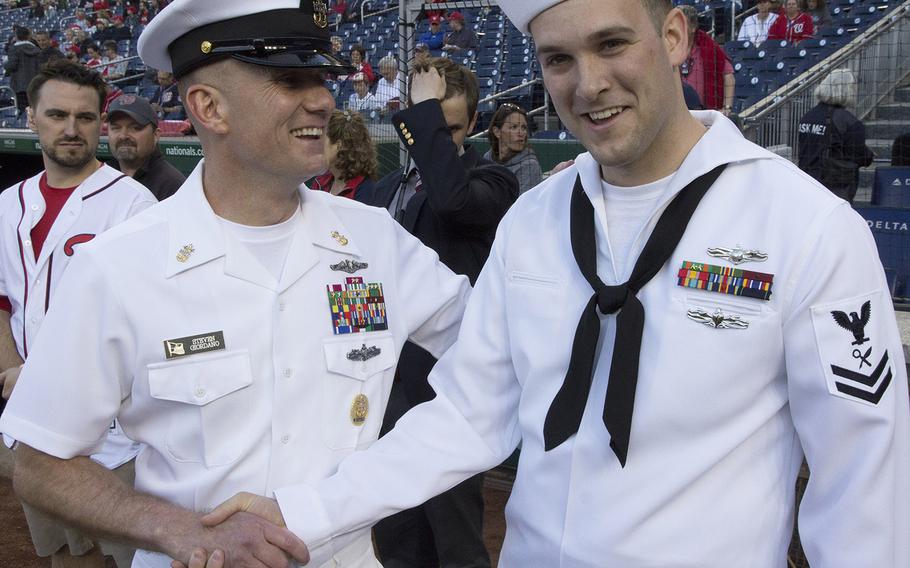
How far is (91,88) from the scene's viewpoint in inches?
163

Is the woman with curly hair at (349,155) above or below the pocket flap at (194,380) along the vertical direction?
above

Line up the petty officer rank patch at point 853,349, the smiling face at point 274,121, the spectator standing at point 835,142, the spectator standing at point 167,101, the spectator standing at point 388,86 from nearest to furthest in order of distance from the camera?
the petty officer rank patch at point 853,349
the smiling face at point 274,121
the spectator standing at point 835,142
the spectator standing at point 388,86
the spectator standing at point 167,101

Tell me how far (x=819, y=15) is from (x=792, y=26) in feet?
1.02

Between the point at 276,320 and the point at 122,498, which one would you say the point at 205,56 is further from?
the point at 122,498

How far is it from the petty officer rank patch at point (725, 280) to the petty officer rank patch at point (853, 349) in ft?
0.33

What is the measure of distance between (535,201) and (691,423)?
2.16 ft

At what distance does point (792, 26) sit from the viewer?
10.4 m

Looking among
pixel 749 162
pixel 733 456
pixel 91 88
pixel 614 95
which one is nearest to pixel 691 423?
pixel 733 456

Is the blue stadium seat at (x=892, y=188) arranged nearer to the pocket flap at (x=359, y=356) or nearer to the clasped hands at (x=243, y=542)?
the pocket flap at (x=359, y=356)

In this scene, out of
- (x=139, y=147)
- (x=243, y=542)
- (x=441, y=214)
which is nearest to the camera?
(x=243, y=542)

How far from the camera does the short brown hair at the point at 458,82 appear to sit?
12.6 ft

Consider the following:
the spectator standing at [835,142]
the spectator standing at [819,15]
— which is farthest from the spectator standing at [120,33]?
the spectator standing at [835,142]

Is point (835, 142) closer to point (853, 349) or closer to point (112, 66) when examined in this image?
point (853, 349)

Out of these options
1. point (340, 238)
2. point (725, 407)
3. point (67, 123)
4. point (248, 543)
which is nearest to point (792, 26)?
point (67, 123)
